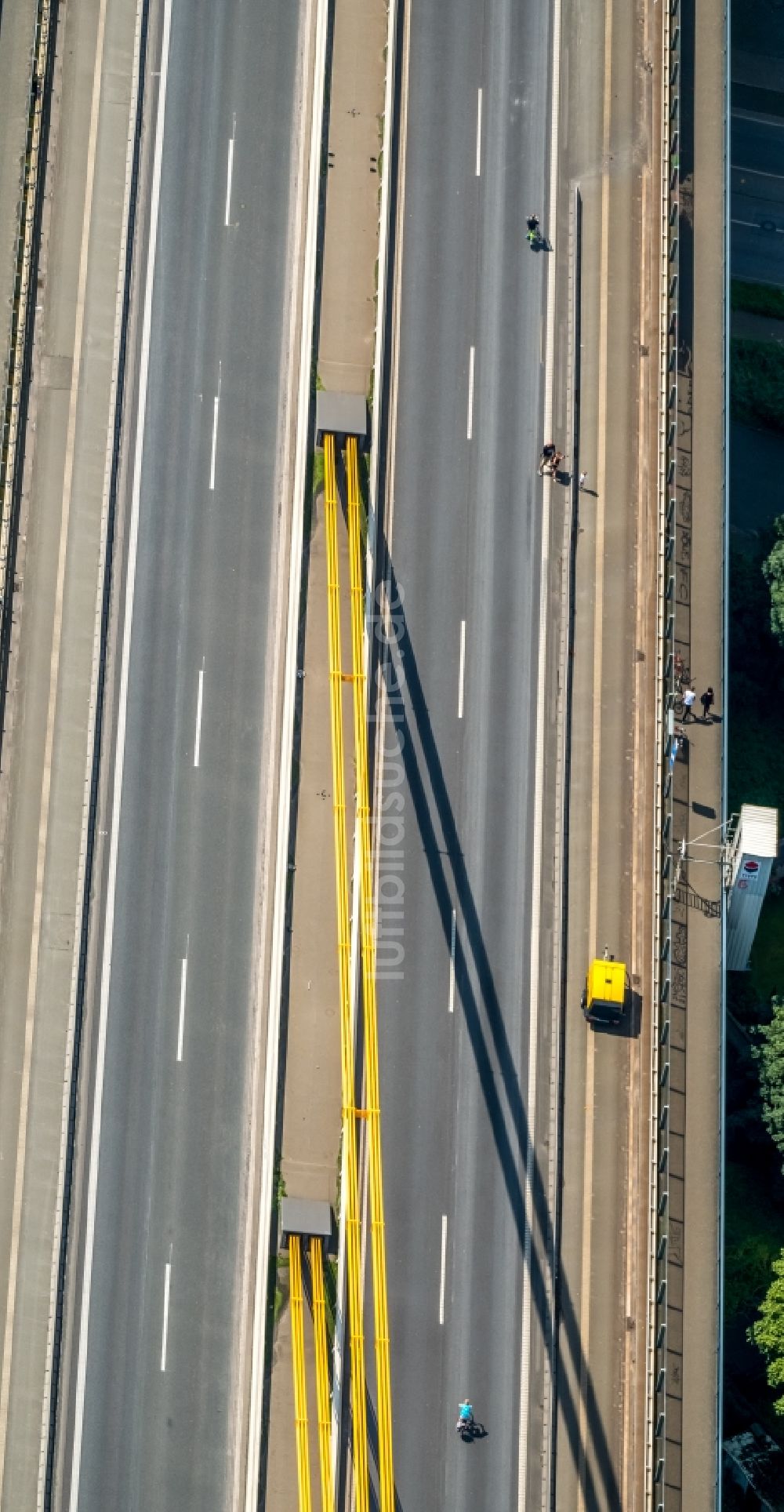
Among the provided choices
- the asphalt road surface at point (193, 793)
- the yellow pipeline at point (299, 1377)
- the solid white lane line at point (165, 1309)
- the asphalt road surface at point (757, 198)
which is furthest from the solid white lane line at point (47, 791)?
the asphalt road surface at point (757, 198)

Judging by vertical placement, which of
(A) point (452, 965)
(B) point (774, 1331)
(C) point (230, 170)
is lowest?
(B) point (774, 1331)

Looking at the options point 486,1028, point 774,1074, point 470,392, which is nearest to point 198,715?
point 486,1028

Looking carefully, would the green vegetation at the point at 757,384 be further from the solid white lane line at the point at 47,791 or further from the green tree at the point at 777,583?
the solid white lane line at the point at 47,791

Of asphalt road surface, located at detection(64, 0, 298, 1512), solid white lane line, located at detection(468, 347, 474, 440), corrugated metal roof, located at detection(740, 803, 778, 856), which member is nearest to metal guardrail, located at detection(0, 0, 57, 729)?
asphalt road surface, located at detection(64, 0, 298, 1512)

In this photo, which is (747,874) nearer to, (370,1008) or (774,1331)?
(370,1008)

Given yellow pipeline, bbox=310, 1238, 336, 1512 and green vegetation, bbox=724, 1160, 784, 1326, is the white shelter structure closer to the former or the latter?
green vegetation, bbox=724, 1160, 784, 1326

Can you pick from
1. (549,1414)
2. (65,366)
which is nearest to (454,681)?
(65,366)
